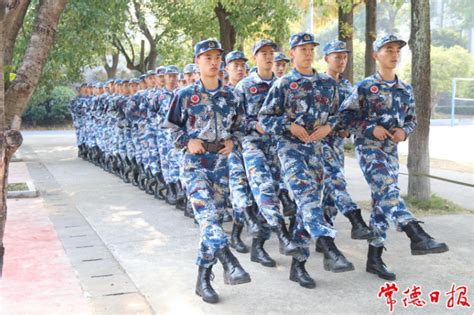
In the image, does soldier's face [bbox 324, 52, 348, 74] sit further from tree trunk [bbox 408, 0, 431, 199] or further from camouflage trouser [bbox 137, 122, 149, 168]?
camouflage trouser [bbox 137, 122, 149, 168]

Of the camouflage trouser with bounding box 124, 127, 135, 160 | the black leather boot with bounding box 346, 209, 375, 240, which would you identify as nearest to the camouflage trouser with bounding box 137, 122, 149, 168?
the camouflage trouser with bounding box 124, 127, 135, 160

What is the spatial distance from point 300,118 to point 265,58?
50.7 inches

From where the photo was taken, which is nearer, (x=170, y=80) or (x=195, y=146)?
(x=195, y=146)

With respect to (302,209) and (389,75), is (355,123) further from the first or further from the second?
(302,209)

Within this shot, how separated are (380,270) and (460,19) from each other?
190ft

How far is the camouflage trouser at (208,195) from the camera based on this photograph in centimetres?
473

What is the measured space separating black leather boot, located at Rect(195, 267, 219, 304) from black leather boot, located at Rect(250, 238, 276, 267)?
3.06 feet

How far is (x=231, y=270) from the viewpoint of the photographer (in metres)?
4.72

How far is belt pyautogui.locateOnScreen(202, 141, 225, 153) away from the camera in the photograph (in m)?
4.96

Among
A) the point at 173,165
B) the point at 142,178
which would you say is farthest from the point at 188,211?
the point at 142,178

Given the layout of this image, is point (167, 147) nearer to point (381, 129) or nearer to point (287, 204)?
point (287, 204)

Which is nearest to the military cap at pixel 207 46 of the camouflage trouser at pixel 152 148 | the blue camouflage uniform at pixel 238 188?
the blue camouflage uniform at pixel 238 188

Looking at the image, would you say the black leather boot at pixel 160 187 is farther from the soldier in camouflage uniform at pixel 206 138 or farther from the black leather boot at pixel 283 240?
the soldier in camouflage uniform at pixel 206 138

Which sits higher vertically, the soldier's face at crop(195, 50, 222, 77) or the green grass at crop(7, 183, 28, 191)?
the soldier's face at crop(195, 50, 222, 77)
